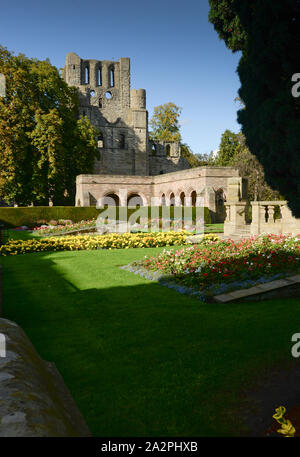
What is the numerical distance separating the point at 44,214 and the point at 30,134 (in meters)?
7.62

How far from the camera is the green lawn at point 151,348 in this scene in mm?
3045

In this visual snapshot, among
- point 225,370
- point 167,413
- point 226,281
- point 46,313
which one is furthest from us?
point 226,281

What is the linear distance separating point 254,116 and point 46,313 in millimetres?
4475

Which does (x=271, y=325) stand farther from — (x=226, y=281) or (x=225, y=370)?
(x=226, y=281)

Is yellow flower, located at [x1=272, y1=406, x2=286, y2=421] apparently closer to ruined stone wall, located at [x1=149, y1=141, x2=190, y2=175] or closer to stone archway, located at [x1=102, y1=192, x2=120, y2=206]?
stone archway, located at [x1=102, y1=192, x2=120, y2=206]

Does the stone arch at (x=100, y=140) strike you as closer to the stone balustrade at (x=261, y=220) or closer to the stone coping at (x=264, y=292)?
the stone balustrade at (x=261, y=220)

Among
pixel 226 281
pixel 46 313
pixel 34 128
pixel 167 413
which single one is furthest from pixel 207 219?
pixel 167 413

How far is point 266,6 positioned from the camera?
427 cm

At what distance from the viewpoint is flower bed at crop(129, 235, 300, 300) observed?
7113mm

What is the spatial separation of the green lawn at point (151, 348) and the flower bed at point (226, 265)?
612 mm

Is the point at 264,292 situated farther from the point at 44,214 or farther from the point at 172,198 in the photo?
the point at 172,198

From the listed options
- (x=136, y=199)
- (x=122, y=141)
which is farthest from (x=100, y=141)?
(x=136, y=199)

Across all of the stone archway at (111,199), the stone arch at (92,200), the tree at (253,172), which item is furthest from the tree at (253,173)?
the stone arch at (92,200)

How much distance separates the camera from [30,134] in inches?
1179
